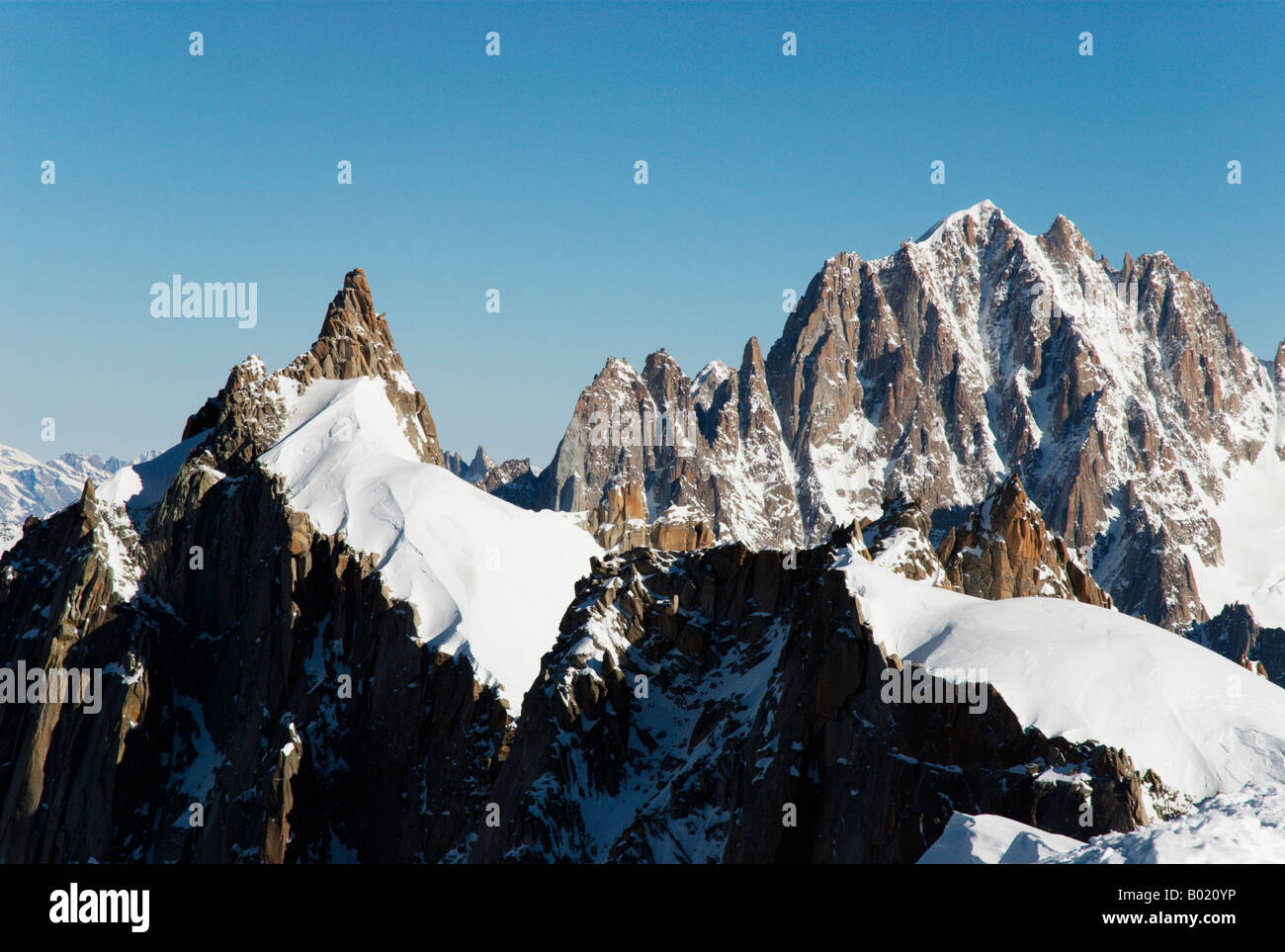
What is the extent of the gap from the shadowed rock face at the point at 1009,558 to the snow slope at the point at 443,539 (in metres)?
34.9

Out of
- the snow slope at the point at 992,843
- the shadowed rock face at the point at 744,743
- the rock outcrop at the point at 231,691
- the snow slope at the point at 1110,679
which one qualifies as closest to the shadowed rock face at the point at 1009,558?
the shadowed rock face at the point at 744,743

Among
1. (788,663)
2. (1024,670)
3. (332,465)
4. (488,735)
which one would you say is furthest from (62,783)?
(1024,670)

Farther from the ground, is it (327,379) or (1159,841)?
(327,379)

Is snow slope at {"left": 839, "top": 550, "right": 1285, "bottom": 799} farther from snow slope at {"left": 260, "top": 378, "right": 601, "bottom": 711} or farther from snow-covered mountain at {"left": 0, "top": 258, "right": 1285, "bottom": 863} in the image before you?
snow slope at {"left": 260, "top": 378, "right": 601, "bottom": 711}

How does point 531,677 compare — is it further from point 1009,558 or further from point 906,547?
point 1009,558

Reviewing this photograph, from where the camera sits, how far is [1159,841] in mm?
26453

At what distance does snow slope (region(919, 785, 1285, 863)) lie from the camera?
25.8 m

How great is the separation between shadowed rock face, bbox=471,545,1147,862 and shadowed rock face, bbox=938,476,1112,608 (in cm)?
1139

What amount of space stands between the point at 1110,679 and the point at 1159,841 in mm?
22609

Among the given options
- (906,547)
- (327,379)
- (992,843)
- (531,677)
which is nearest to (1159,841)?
(992,843)

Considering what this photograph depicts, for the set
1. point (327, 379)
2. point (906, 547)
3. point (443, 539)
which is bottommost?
point (906, 547)

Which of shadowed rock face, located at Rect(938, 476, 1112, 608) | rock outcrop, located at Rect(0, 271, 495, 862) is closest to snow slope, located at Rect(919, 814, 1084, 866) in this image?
shadowed rock face, located at Rect(938, 476, 1112, 608)

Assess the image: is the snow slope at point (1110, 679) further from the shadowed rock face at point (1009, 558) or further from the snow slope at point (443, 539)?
the snow slope at point (443, 539)
